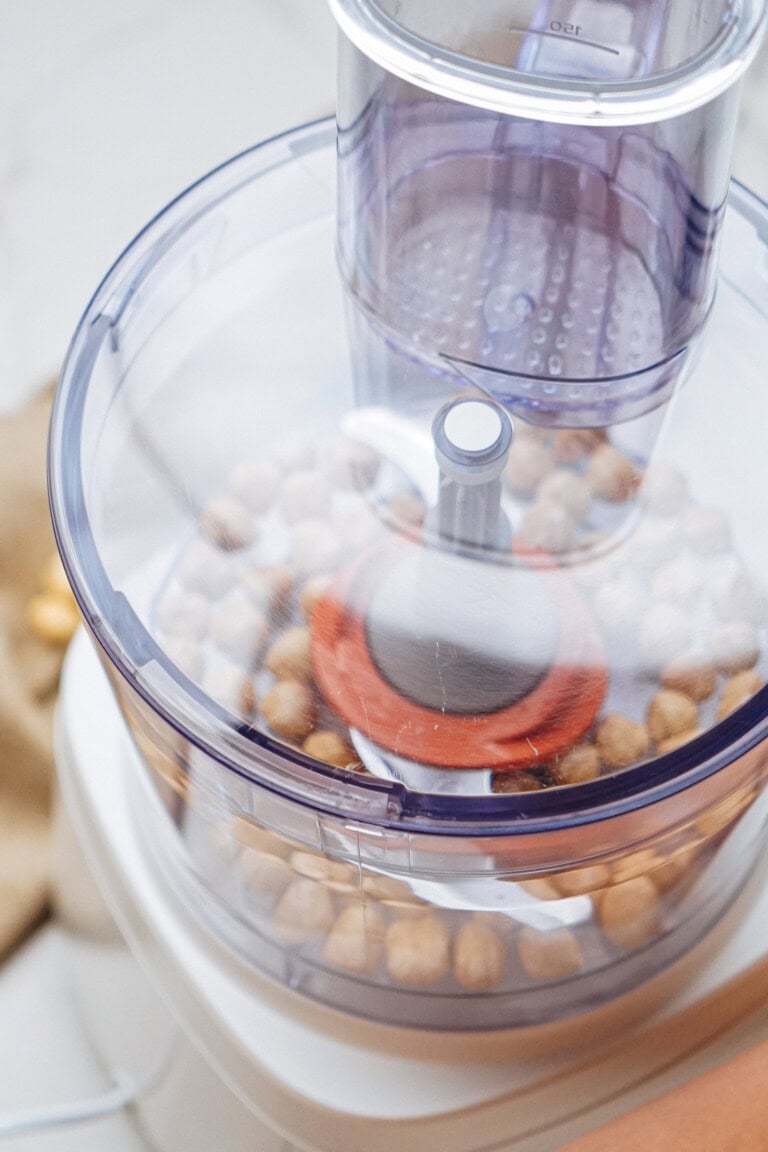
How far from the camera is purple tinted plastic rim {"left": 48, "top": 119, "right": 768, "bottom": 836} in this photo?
0.48 metres

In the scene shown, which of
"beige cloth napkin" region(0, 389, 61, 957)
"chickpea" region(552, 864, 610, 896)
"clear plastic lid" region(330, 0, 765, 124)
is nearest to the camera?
"clear plastic lid" region(330, 0, 765, 124)

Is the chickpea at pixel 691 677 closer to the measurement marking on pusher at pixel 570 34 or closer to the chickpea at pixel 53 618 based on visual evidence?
the measurement marking on pusher at pixel 570 34

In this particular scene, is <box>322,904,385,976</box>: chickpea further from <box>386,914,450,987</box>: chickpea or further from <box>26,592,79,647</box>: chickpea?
<box>26,592,79,647</box>: chickpea

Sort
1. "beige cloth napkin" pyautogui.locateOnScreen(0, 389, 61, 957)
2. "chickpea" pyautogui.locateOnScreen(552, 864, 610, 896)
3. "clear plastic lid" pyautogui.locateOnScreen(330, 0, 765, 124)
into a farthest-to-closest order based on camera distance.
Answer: "beige cloth napkin" pyautogui.locateOnScreen(0, 389, 61, 957), "chickpea" pyautogui.locateOnScreen(552, 864, 610, 896), "clear plastic lid" pyautogui.locateOnScreen(330, 0, 765, 124)

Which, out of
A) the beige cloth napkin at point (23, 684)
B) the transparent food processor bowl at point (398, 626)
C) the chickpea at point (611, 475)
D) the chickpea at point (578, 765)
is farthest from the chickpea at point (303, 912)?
the beige cloth napkin at point (23, 684)

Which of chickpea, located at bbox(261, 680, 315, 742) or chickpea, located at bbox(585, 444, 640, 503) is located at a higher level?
chickpea, located at bbox(585, 444, 640, 503)

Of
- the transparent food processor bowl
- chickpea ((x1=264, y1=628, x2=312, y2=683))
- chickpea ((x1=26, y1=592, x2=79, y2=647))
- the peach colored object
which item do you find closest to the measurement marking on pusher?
the transparent food processor bowl

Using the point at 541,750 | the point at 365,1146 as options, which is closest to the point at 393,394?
the point at 541,750

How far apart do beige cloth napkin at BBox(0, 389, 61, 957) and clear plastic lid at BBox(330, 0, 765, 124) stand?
564 mm

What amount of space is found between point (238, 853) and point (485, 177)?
302 mm

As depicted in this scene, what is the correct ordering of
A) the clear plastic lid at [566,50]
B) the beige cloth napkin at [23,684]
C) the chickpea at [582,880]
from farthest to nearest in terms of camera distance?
the beige cloth napkin at [23,684], the chickpea at [582,880], the clear plastic lid at [566,50]

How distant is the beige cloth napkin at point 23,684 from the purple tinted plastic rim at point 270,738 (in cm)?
38

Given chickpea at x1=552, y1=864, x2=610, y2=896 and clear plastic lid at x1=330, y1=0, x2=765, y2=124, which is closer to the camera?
clear plastic lid at x1=330, y1=0, x2=765, y2=124

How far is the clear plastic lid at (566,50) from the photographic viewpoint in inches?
16.4
